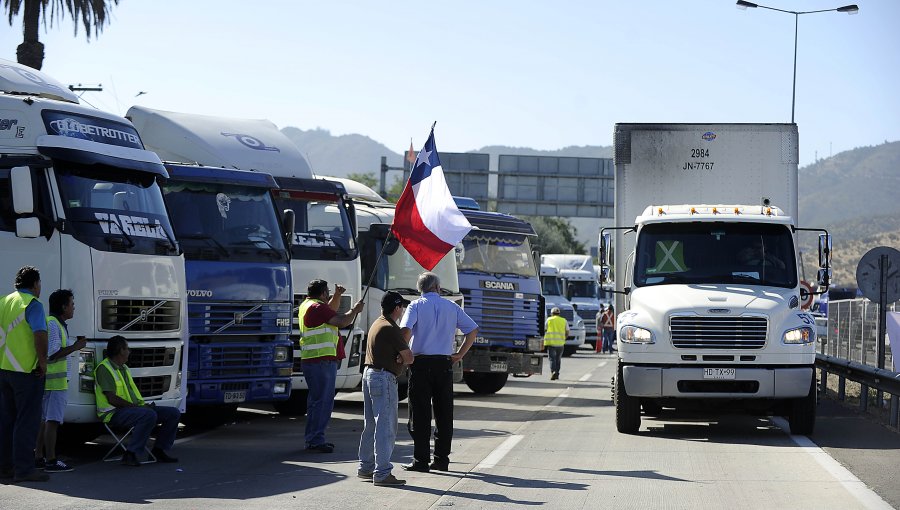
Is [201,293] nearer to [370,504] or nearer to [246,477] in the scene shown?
[246,477]

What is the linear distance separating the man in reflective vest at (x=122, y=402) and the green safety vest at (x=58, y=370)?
23.2 inches

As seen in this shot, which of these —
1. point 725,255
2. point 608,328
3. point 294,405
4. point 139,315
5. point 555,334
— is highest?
point 725,255

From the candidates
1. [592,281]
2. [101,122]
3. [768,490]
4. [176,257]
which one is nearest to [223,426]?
[176,257]

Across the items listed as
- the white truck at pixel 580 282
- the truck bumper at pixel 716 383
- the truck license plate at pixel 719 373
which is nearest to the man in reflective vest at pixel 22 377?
the truck bumper at pixel 716 383

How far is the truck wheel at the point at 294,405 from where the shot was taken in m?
19.0

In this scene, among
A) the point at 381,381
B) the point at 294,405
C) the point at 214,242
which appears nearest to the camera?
the point at 381,381

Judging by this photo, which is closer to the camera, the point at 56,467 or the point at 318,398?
the point at 56,467

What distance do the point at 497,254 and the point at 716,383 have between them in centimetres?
926

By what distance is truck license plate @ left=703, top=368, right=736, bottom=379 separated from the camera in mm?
16188

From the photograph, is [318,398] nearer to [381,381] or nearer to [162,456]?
[162,456]

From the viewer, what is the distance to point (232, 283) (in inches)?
626

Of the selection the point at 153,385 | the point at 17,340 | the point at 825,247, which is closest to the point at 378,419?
the point at 153,385

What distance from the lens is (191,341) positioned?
15625mm

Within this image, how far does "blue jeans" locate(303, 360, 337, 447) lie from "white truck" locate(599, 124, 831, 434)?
384 centimetres
